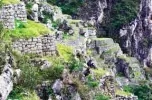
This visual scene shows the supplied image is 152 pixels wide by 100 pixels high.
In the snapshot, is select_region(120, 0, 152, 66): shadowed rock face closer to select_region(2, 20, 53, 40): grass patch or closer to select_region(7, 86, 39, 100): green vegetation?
select_region(2, 20, 53, 40): grass patch

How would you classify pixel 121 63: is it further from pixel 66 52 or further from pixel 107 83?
pixel 66 52

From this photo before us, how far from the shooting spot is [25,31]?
22.7 metres

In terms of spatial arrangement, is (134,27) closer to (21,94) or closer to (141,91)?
(141,91)

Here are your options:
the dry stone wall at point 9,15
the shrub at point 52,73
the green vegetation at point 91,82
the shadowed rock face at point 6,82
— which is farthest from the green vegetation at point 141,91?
the shadowed rock face at point 6,82

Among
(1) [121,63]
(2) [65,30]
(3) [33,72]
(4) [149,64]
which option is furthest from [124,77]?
(3) [33,72]

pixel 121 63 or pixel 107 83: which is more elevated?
pixel 107 83

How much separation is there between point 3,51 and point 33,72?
1.20 m

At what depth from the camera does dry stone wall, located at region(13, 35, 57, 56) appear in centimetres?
2225

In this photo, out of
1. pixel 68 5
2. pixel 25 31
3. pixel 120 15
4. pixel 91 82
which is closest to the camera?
pixel 25 31

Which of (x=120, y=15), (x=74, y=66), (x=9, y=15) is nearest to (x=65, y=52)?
(x=74, y=66)

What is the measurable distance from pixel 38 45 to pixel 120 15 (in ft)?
284

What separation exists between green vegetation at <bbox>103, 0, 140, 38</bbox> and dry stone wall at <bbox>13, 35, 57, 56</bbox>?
81.3 m

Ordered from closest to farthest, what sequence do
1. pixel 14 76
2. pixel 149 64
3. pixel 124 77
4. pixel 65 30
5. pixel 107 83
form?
pixel 14 76, pixel 107 83, pixel 65 30, pixel 124 77, pixel 149 64

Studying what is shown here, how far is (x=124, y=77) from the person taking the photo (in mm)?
68875
